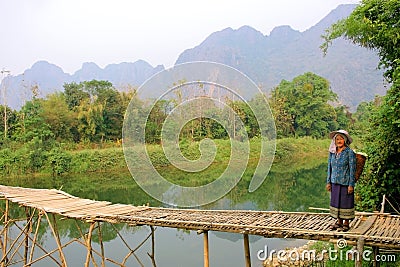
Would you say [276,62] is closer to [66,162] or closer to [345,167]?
[66,162]

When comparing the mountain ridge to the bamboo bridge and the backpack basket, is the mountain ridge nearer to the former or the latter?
the bamboo bridge

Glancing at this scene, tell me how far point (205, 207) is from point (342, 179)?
5807 mm

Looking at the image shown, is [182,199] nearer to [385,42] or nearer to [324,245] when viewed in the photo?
[324,245]

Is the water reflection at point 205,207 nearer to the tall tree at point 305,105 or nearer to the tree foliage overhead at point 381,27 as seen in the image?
the tree foliage overhead at point 381,27

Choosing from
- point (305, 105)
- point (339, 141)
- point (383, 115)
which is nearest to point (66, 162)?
point (305, 105)

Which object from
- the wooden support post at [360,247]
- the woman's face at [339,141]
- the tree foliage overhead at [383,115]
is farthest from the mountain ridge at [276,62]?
the wooden support post at [360,247]

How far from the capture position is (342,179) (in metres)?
2.87

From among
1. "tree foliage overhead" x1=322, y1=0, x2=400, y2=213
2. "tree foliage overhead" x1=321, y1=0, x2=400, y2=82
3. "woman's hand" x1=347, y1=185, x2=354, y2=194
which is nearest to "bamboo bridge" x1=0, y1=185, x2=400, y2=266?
"woman's hand" x1=347, y1=185, x2=354, y2=194

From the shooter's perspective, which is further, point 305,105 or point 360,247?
point 305,105

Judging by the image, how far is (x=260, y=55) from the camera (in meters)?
54.9

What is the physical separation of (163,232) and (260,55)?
161 ft

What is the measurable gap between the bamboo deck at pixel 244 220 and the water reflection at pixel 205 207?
1068mm

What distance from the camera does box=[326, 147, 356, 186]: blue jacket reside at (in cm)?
285

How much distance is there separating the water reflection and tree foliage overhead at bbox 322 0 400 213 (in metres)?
2.21
